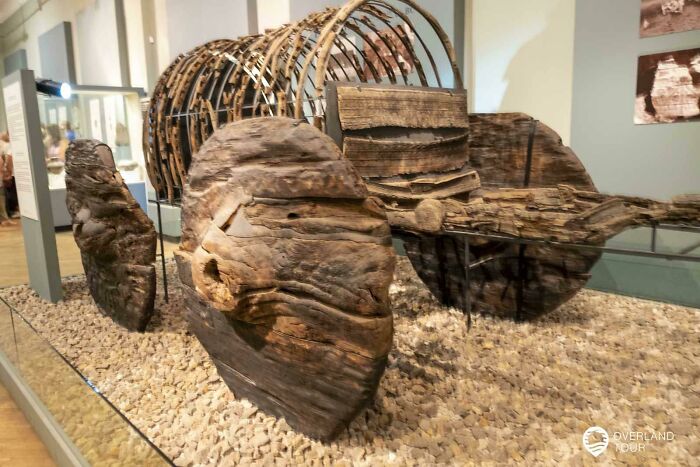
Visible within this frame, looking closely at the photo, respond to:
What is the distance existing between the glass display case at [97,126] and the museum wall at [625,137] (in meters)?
4.69

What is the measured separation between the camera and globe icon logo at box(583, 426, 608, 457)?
1.85 m

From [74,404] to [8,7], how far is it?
8.81m

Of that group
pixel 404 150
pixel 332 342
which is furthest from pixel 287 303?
pixel 404 150

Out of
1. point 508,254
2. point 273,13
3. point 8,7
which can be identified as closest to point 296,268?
point 508,254

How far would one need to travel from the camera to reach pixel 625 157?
3252 millimetres

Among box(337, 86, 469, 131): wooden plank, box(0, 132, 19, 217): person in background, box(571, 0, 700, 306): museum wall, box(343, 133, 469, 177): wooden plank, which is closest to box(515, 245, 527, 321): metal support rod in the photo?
box(571, 0, 700, 306): museum wall

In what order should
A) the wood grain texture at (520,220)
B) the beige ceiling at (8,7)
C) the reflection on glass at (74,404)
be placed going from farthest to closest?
the beige ceiling at (8,7), the wood grain texture at (520,220), the reflection on glass at (74,404)

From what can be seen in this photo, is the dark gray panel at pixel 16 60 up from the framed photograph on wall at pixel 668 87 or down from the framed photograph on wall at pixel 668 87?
up

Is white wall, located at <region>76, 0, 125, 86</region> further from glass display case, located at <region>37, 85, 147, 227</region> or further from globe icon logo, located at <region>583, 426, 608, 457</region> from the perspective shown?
globe icon logo, located at <region>583, 426, 608, 457</region>

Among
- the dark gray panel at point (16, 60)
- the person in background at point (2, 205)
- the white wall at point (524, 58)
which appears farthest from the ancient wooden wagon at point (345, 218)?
the dark gray panel at point (16, 60)

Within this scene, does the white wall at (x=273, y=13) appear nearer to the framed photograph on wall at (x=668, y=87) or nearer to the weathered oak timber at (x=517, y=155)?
the weathered oak timber at (x=517, y=155)

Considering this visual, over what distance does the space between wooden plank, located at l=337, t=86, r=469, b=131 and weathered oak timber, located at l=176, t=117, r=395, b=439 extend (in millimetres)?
642

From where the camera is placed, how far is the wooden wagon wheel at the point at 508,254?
285 cm

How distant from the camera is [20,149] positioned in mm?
3773
